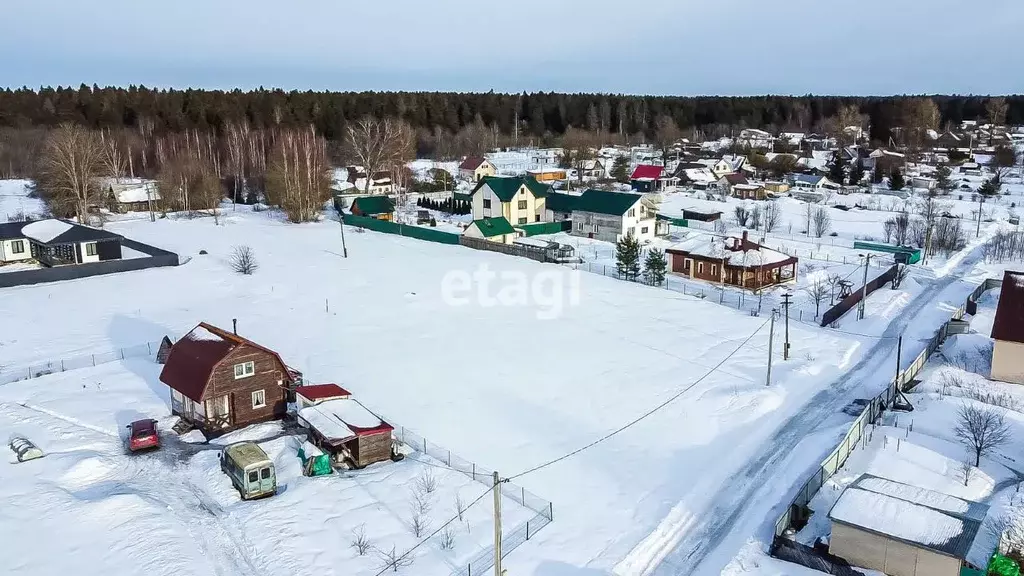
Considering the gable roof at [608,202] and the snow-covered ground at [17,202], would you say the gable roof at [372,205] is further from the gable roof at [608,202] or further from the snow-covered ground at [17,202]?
→ the snow-covered ground at [17,202]

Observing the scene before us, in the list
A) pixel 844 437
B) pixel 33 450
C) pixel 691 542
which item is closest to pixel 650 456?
pixel 691 542

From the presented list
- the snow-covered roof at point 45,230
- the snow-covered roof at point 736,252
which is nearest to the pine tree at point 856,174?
the snow-covered roof at point 736,252

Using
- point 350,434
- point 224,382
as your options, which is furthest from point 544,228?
point 350,434

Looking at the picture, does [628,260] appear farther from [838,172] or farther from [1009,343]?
[838,172]

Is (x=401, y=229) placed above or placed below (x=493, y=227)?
below

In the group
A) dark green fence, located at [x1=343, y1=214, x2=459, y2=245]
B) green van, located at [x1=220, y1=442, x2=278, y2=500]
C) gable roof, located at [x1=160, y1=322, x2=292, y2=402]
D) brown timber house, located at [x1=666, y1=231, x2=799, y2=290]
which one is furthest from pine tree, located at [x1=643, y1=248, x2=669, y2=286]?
green van, located at [x1=220, y1=442, x2=278, y2=500]
